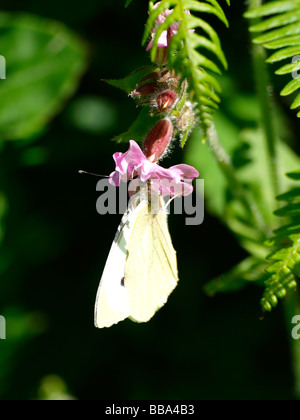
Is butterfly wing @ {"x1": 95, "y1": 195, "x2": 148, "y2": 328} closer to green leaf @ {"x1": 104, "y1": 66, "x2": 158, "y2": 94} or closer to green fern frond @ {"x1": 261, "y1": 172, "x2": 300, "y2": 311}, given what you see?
green leaf @ {"x1": 104, "y1": 66, "x2": 158, "y2": 94}

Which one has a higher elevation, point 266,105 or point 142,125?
point 266,105

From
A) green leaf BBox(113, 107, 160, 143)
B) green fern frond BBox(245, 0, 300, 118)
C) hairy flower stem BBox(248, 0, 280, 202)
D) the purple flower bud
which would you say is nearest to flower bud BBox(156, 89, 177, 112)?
the purple flower bud

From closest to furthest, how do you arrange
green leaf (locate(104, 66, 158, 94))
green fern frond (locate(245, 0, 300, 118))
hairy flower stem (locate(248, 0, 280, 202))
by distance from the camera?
green fern frond (locate(245, 0, 300, 118)) → green leaf (locate(104, 66, 158, 94)) → hairy flower stem (locate(248, 0, 280, 202))

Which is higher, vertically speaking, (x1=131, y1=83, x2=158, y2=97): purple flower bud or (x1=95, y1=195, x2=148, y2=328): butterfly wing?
(x1=131, y1=83, x2=158, y2=97): purple flower bud

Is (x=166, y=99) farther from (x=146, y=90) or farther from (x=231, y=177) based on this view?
(x=231, y=177)

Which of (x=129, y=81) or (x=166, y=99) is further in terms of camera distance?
(x=129, y=81)

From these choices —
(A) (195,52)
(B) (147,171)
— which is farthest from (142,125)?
(A) (195,52)

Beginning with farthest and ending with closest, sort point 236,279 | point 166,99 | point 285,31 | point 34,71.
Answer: point 34,71 → point 236,279 → point 166,99 → point 285,31

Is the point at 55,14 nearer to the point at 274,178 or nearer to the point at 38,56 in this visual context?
the point at 38,56
